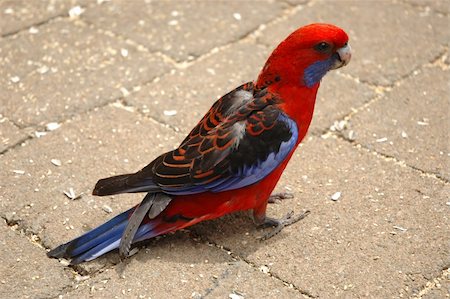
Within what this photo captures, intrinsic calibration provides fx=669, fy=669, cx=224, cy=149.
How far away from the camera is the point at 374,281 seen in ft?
9.16

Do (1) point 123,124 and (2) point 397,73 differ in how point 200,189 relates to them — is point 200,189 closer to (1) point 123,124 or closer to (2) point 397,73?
(1) point 123,124

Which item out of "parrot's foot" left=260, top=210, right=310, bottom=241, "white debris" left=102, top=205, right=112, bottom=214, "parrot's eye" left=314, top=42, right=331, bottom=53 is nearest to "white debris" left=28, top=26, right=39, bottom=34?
"white debris" left=102, top=205, right=112, bottom=214

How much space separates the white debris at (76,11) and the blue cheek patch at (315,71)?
2526mm

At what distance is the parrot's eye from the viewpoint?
2760 millimetres

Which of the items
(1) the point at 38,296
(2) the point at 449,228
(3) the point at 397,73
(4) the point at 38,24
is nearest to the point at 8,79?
(4) the point at 38,24

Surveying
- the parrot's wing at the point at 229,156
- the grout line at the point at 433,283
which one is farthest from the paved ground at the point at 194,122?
the parrot's wing at the point at 229,156

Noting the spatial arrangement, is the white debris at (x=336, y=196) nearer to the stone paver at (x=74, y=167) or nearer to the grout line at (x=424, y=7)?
the stone paver at (x=74, y=167)

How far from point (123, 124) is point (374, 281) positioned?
5.59 feet

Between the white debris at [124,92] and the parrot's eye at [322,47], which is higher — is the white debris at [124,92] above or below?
below

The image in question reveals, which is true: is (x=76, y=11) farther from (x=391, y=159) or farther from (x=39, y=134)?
(x=391, y=159)

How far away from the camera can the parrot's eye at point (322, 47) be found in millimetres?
2760

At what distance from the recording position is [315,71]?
280cm

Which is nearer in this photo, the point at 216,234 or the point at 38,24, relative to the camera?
the point at 216,234

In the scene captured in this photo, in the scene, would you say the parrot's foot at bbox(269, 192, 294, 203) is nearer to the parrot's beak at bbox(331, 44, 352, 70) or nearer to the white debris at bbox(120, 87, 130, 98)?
the parrot's beak at bbox(331, 44, 352, 70)
